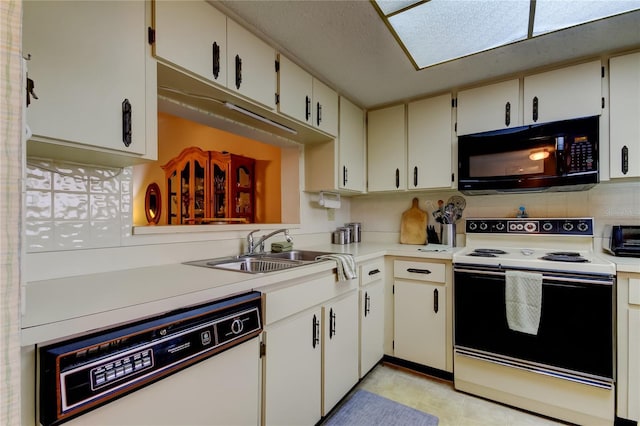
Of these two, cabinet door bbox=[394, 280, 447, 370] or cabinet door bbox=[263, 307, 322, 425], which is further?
cabinet door bbox=[394, 280, 447, 370]

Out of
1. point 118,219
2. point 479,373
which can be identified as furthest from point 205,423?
point 479,373

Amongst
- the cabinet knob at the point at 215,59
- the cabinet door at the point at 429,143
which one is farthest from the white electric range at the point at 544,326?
the cabinet knob at the point at 215,59

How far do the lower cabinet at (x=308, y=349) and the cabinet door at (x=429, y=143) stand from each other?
44.6 inches

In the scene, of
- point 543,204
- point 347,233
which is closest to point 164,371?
point 347,233

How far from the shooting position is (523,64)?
1959 mm

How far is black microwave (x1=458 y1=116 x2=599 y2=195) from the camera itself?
183 cm

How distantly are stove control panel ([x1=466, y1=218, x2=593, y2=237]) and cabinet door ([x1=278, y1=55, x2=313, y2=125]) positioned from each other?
1.57m

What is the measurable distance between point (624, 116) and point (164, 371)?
8.88ft

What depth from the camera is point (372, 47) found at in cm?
174

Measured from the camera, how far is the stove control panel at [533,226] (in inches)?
79.0

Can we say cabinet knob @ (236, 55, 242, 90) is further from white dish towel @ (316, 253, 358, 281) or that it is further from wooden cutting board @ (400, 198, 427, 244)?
wooden cutting board @ (400, 198, 427, 244)

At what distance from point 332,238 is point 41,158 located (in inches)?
80.7

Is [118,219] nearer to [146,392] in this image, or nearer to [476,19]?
[146,392]

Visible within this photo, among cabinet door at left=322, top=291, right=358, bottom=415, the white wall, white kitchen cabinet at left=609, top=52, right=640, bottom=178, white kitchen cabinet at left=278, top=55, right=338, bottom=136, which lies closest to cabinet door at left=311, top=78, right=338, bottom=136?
white kitchen cabinet at left=278, top=55, right=338, bottom=136
